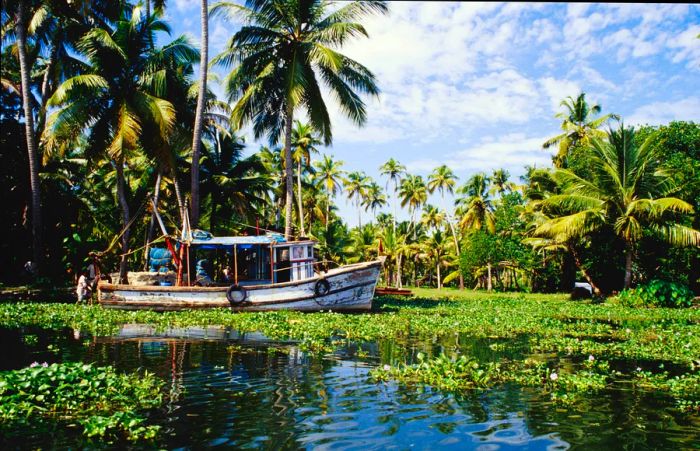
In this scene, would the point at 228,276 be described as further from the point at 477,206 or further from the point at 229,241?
the point at 477,206

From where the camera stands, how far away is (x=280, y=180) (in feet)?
134

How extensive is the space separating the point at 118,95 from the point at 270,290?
11529 mm

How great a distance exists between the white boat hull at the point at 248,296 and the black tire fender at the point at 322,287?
0.04 m

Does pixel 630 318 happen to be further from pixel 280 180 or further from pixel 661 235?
pixel 280 180

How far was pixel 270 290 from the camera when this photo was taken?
19234 mm

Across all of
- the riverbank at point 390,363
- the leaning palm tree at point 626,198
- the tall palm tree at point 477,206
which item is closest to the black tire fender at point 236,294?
the riverbank at point 390,363

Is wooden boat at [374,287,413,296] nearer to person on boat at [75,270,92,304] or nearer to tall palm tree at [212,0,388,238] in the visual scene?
tall palm tree at [212,0,388,238]

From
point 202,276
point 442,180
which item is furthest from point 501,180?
point 202,276

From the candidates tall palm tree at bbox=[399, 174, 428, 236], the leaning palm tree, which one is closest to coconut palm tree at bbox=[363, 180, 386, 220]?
tall palm tree at bbox=[399, 174, 428, 236]

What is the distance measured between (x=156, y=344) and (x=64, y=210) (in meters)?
21.8

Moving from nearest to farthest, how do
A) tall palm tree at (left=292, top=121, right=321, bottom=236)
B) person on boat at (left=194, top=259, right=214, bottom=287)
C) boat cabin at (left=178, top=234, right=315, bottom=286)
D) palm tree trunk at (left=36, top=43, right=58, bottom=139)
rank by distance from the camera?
boat cabin at (left=178, top=234, right=315, bottom=286) < person on boat at (left=194, top=259, right=214, bottom=287) < palm tree trunk at (left=36, top=43, right=58, bottom=139) < tall palm tree at (left=292, top=121, right=321, bottom=236)

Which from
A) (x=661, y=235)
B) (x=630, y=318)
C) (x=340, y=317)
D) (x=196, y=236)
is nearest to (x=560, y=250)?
(x=661, y=235)

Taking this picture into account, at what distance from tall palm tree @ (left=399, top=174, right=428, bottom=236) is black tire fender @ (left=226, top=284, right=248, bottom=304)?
1555 inches

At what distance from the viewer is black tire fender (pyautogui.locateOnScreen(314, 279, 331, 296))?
19297mm
